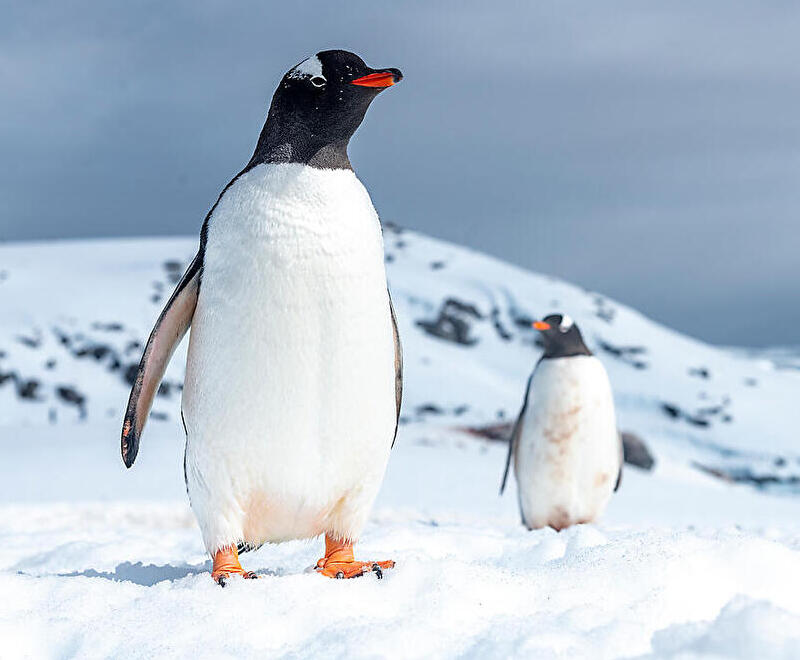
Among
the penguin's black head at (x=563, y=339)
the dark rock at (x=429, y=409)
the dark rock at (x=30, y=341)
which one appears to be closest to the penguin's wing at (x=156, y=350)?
the penguin's black head at (x=563, y=339)

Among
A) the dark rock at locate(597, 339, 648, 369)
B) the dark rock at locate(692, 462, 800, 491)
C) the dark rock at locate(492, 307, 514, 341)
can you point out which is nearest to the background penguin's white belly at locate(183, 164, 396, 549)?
the dark rock at locate(692, 462, 800, 491)

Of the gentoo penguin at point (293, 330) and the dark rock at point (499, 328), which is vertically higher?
the gentoo penguin at point (293, 330)

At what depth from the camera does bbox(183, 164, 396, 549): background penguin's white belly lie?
2982mm

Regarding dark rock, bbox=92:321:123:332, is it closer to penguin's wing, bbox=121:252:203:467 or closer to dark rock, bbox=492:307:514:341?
dark rock, bbox=492:307:514:341

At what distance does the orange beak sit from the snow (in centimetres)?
156

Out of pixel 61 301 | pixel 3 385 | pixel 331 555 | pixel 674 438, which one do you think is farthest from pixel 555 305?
pixel 331 555

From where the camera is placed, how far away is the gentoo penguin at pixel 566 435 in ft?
21.0

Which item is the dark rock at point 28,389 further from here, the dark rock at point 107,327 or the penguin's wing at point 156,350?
the penguin's wing at point 156,350

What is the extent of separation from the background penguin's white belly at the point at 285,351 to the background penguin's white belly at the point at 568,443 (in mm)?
3464

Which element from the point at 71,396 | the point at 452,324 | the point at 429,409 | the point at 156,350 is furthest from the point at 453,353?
the point at 156,350

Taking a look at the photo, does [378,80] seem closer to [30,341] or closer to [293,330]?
[293,330]

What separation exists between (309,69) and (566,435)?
13.2 ft

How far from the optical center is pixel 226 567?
300cm

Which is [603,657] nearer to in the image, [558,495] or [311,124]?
[311,124]
